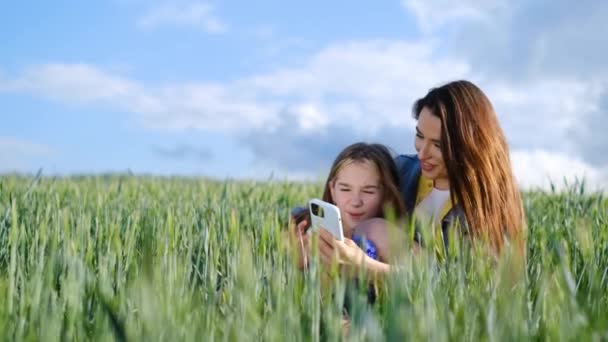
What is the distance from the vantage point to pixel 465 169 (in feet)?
8.56

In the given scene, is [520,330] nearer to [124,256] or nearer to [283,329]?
[283,329]

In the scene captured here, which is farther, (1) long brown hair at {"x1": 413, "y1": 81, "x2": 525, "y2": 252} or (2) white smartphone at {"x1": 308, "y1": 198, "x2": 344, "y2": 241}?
(1) long brown hair at {"x1": 413, "y1": 81, "x2": 525, "y2": 252}

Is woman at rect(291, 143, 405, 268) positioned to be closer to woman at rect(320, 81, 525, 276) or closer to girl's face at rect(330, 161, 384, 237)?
girl's face at rect(330, 161, 384, 237)

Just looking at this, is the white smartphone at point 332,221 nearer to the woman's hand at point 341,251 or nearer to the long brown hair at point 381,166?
the woman's hand at point 341,251

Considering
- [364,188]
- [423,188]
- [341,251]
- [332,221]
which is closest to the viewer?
[341,251]

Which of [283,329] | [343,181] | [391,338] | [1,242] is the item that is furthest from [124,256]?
[391,338]

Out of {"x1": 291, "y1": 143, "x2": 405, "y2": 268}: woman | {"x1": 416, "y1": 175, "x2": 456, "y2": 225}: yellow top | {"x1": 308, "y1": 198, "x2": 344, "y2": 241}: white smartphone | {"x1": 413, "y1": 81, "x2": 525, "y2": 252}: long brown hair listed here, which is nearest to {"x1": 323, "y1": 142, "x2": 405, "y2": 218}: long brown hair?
{"x1": 291, "y1": 143, "x2": 405, "y2": 268}: woman

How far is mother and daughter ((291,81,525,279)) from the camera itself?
Answer: 2561 mm

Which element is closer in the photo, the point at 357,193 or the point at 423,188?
the point at 357,193

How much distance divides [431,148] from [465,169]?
16 centimetres

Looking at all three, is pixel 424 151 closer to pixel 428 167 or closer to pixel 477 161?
pixel 428 167

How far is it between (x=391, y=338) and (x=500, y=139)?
1.93 m

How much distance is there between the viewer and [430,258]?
162cm

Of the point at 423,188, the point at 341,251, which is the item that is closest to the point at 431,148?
the point at 423,188
